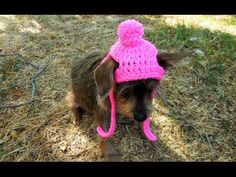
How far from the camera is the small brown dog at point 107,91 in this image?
11.1ft

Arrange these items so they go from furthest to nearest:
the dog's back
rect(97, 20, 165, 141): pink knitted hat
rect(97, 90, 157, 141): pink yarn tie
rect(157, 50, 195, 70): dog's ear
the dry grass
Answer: the dry grass < the dog's back < rect(97, 90, 157, 141): pink yarn tie < rect(157, 50, 195, 70): dog's ear < rect(97, 20, 165, 141): pink knitted hat

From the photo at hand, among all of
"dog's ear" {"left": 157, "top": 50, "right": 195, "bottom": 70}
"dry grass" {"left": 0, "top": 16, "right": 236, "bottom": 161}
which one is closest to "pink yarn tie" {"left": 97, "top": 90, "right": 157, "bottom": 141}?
"dry grass" {"left": 0, "top": 16, "right": 236, "bottom": 161}

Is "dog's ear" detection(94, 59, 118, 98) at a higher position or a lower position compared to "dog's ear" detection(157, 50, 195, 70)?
lower

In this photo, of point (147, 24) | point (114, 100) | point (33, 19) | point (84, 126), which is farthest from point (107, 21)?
point (114, 100)

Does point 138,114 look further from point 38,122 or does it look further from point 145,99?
point 38,122

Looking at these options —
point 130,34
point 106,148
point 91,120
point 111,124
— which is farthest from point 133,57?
point 91,120

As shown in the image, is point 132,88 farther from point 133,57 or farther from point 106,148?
point 106,148

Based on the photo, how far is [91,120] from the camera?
15.2 feet

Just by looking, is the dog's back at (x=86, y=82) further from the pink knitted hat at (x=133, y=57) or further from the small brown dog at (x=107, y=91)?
the pink knitted hat at (x=133, y=57)

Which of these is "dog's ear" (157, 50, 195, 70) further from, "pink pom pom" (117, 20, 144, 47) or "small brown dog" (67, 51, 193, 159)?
"pink pom pom" (117, 20, 144, 47)

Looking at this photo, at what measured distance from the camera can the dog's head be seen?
337cm

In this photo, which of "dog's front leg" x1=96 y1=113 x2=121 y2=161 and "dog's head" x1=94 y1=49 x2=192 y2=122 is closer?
"dog's head" x1=94 y1=49 x2=192 y2=122

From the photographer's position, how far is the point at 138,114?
3506 millimetres

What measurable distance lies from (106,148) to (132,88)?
40.5 inches
